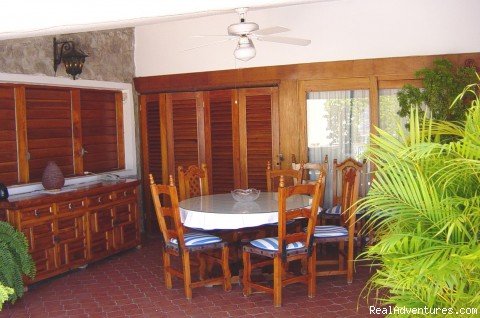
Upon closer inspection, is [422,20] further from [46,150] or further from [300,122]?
[46,150]

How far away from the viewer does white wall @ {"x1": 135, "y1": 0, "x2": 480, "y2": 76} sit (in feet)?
18.5

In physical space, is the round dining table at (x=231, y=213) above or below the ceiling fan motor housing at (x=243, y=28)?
below

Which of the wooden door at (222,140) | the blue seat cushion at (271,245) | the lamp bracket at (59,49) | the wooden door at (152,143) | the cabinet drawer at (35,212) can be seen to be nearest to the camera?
the blue seat cushion at (271,245)

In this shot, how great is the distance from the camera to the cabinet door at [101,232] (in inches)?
228

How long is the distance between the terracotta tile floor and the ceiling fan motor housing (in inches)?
89.4

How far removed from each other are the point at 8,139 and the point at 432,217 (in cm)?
443

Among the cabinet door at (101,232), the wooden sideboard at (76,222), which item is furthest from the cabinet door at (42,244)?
the cabinet door at (101,232)

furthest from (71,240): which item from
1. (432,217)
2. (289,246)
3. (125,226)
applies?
(432,217)

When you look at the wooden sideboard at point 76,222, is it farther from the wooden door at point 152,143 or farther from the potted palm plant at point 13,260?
the wooden door at point 152,143

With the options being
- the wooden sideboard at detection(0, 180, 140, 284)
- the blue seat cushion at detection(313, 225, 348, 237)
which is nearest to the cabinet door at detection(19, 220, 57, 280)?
the wooden sideboard at detection(0, 180, 140, 284)

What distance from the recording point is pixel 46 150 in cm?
592

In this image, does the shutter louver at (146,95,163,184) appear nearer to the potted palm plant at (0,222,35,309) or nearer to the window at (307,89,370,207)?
the window at (307,89,370,207)

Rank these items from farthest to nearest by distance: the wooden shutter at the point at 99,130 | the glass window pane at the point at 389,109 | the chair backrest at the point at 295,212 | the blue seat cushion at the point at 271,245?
the wooden shutter at the point at 99,130, the glass window pane at the point at 389,109, the blue seat cushion at the point at 271,245, the chair backrest at the point at 295,212

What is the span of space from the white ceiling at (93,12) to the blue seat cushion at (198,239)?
208 cm
